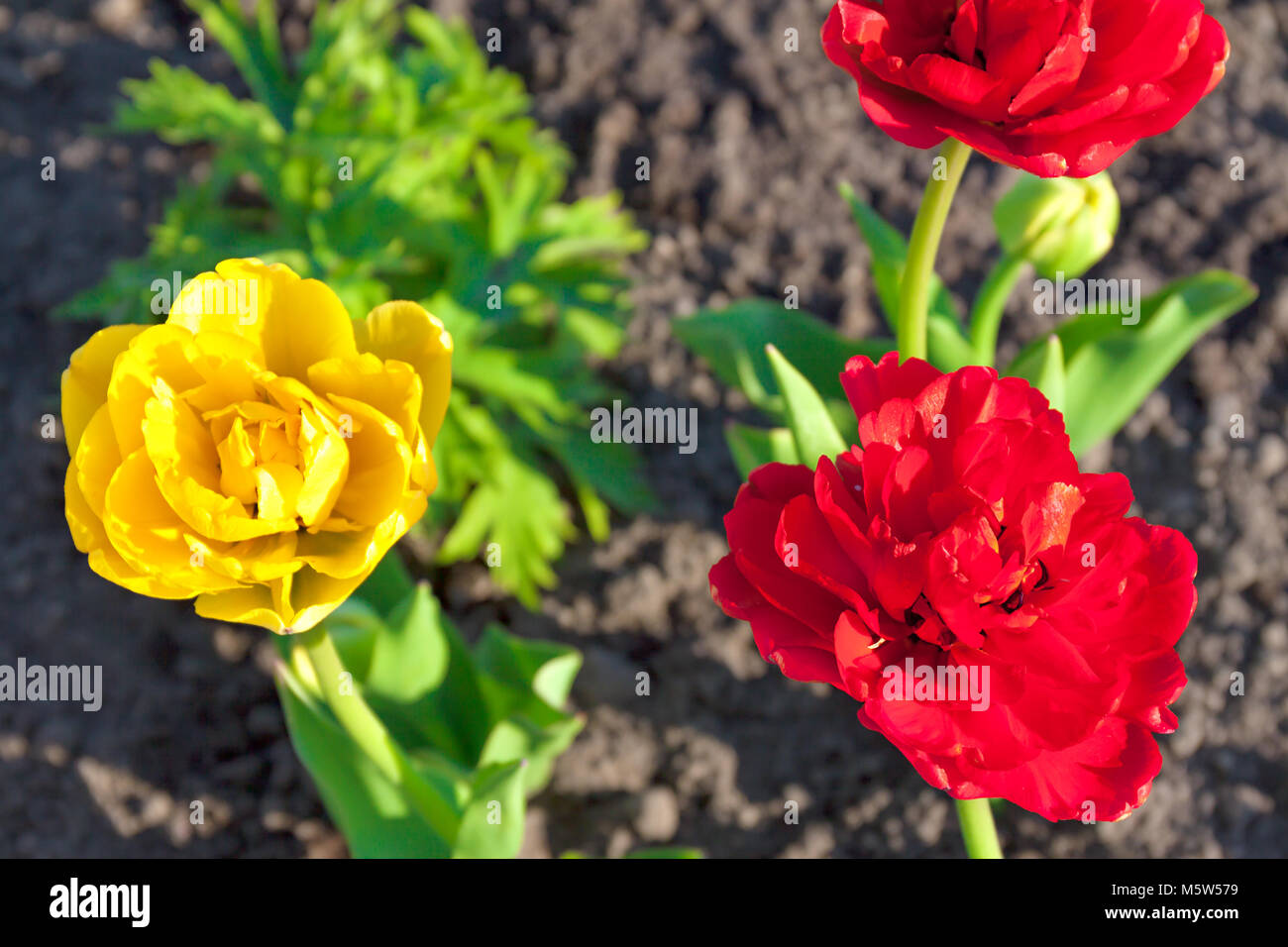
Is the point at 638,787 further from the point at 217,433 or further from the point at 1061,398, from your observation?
the point at 217,433

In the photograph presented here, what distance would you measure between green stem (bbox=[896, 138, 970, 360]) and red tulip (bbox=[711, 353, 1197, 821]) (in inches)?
9.9

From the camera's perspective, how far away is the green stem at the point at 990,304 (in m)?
1.23

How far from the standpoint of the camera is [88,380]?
29.4 inches

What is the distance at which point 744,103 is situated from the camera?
78.7 inches

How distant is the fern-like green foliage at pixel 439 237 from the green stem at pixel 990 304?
1.76ft

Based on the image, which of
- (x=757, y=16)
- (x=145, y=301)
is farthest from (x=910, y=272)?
(x=757, y=16)

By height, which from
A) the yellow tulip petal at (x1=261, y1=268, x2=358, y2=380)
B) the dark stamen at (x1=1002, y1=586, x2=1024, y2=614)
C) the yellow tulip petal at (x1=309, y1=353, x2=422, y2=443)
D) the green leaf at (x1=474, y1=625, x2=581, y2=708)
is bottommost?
the green leaf at (x1=474, y1=625, x2=581, y2=708)

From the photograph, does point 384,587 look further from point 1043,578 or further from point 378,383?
point 1043,578

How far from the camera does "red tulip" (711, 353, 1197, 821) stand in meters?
0.68

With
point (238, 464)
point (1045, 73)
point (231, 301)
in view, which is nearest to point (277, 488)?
point (238, 464)

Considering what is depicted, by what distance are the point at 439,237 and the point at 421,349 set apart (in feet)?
2.64

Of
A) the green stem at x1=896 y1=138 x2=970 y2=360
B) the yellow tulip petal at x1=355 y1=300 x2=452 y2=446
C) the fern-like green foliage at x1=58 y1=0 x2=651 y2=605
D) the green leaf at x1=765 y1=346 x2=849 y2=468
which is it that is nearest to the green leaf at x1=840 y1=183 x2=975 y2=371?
the green stem at x1=896 y1=138 x2=970 y2=360

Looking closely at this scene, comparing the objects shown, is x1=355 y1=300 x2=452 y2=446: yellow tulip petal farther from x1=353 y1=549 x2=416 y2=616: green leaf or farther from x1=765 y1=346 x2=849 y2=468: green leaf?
x1=353 y1=549 x2=416 y2=616: green leaf

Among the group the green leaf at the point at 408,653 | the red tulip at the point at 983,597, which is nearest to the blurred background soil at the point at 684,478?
the green leaf at the point at 408,653
